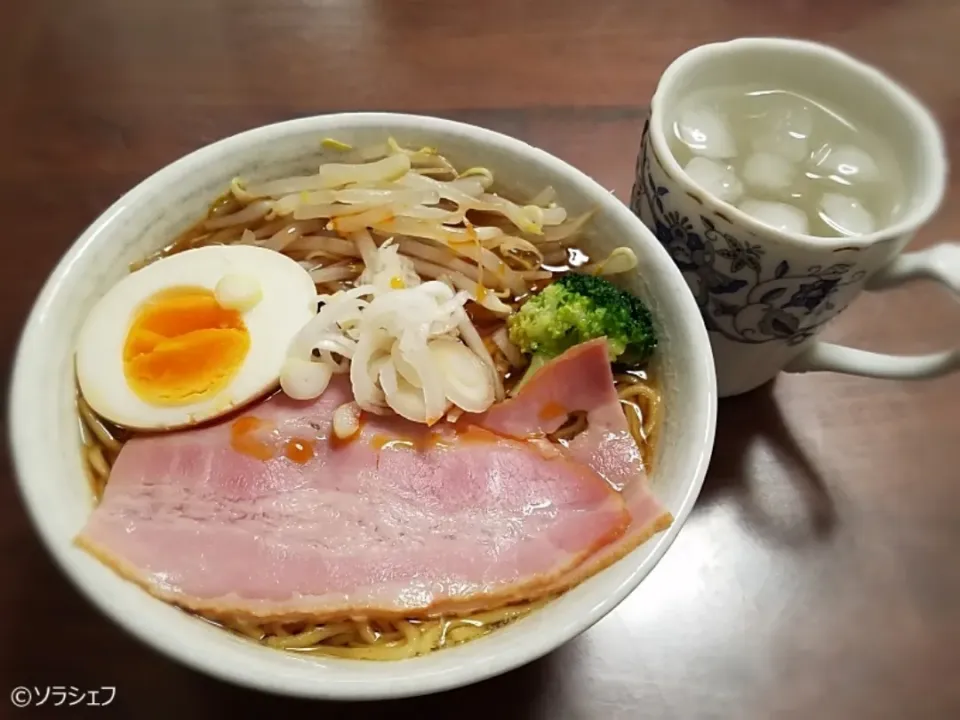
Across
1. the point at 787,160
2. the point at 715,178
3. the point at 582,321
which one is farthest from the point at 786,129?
the point at 582,321

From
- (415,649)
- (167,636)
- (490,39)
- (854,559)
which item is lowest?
(854,559)

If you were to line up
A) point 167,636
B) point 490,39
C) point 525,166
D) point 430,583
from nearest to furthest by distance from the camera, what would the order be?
point 167,636 → point 430,583 → point 525,166 → point 490,39

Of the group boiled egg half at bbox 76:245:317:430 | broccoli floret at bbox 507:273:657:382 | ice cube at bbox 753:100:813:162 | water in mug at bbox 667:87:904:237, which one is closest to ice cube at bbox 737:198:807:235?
water in mug at bbox 667:87:904:237

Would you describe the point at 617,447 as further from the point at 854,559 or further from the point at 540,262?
the point at 854,559

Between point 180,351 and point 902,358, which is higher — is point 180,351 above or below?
above

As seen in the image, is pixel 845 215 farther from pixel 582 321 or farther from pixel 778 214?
pixel 582 321

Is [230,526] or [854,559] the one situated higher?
[230,526]

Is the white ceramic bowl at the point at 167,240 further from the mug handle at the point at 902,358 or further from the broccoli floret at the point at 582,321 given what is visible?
the mug handle at the point at 902,358

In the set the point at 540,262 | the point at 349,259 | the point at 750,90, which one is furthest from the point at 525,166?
the point at 750,90
